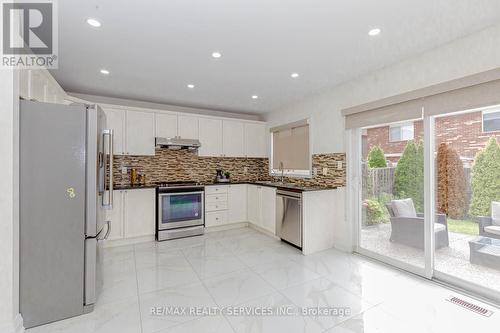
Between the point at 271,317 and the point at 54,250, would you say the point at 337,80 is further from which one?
the point at 54,250

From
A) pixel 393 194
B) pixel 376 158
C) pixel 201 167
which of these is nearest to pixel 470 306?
pixel 393 194

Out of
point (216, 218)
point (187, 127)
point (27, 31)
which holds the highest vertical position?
point (27, 31)

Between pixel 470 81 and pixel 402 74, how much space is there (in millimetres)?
701

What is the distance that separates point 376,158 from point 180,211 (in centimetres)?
331

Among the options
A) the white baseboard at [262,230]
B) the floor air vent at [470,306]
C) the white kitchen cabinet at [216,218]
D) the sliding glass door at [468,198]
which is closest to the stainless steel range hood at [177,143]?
the white kitchen cabinet at [216,218]

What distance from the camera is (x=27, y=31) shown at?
212cm

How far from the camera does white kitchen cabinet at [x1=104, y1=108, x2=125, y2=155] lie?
3.91 m

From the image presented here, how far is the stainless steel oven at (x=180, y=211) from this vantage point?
3990 millimetres

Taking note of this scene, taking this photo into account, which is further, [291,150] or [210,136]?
[210,136]

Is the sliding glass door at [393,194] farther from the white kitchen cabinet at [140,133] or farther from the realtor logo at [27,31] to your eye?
the realtor logo at [27,31]

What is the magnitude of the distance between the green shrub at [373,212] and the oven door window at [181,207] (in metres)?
2.82

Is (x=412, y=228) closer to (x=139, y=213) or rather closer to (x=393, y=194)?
(x=393, y=194)

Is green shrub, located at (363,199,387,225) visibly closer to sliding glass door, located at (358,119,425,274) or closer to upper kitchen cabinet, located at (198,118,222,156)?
sliding glass door, located at (358,119,425,274)

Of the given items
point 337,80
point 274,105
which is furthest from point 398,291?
point 274,105
